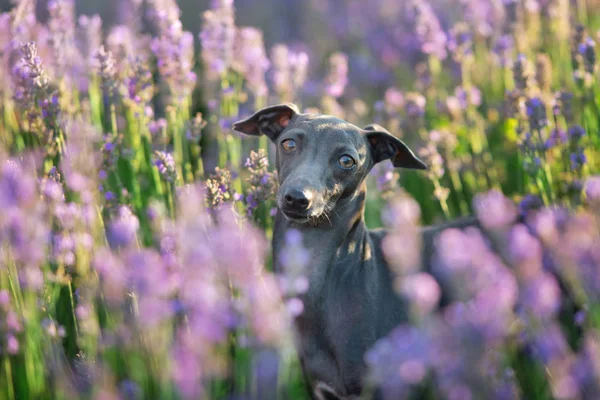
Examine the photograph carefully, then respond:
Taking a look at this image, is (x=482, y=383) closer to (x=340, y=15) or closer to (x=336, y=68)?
(x=336, y=68)

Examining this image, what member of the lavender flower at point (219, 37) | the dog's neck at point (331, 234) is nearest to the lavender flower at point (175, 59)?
the lavender flower at point (219, 37)

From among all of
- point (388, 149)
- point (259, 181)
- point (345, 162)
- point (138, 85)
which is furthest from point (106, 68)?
point (388, 149)

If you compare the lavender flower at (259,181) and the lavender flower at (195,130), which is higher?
the lavender flower at (195,130)

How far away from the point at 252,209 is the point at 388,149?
0.81 meters

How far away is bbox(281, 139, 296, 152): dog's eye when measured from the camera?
3.16 metres

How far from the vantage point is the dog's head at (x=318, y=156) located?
2.80 m

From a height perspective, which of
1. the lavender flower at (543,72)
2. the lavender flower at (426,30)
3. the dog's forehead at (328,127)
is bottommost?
the dog's forehead at (328,127)

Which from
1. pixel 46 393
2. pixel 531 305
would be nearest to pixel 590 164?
pixel 531 305

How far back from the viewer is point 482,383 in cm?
168

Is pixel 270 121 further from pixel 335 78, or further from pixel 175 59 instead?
pixel 335 78

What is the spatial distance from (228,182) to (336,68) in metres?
1.89

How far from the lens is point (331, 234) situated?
3.19 meters

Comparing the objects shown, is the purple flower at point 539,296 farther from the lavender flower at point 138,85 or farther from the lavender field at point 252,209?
the lavender flower at point 138,85

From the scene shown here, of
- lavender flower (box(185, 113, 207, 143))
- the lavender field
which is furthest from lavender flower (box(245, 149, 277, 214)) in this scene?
lavender flower (box(185, 113, 207, 143))
